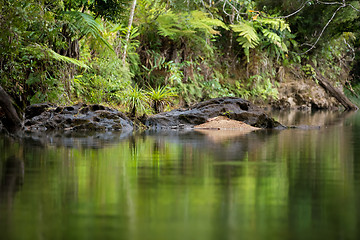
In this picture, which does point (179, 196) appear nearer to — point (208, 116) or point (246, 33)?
point (208, 116)

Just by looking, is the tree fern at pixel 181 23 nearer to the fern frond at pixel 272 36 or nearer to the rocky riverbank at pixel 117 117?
the fern frond at pixel 272 36

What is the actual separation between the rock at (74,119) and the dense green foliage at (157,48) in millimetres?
902

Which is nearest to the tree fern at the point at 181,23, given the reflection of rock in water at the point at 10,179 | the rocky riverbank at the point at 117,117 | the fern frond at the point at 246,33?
the fern frond at the point at 246,33

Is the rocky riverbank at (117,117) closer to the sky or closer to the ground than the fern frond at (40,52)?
closer to the ground

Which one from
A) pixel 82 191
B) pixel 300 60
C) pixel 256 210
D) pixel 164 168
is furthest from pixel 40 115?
pixel 300 60

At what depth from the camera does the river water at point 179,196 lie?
1714mm

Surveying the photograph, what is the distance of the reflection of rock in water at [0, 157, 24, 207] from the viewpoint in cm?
233

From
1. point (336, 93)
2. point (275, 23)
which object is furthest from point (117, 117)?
point (336, 93)

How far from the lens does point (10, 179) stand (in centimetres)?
289

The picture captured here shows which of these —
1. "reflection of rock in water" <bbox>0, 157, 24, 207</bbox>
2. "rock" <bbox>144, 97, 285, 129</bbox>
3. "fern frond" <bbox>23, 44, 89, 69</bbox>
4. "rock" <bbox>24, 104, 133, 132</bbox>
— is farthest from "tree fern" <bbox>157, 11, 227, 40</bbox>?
"reflection of rock in water" <bbox>0, 157, 24, 207</bbox>

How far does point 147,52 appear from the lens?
1529cm

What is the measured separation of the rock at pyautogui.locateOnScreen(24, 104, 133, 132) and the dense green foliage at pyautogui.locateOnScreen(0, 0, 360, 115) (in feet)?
2.96

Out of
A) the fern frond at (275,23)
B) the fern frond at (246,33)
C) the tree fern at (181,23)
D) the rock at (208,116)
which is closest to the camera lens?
the rock at (208,116)

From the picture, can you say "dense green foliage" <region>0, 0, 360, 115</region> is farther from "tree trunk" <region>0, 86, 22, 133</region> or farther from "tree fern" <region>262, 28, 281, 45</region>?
"tree trunk" <region>0, 86, 22, 133</region>
